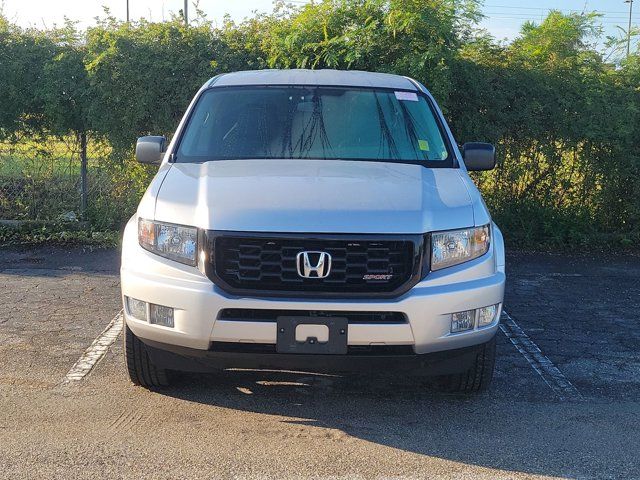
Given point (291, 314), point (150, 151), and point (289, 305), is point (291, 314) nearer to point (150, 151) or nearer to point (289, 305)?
point (289, 305)

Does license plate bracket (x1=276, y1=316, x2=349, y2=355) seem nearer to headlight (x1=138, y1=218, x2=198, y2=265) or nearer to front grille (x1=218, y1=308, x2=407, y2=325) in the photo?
front grille (x1=218, y1=308, x2=407, y2=325)

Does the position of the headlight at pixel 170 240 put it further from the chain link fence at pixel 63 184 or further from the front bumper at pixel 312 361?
the chain link fence at pixel 63 184

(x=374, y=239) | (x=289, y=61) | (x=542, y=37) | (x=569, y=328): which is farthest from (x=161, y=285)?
(x=542, y=37)

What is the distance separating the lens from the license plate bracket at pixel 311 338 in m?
4.05

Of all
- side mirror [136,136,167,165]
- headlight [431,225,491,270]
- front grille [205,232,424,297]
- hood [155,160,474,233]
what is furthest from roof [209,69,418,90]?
front grille [205,232,424,297]

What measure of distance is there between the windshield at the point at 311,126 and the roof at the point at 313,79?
0.23 feet

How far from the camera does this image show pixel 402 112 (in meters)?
5.72

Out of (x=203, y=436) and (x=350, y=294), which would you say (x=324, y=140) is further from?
(x=203, y=436)

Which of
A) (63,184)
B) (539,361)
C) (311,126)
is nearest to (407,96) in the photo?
(311,126)

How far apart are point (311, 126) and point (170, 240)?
1604 millimetres

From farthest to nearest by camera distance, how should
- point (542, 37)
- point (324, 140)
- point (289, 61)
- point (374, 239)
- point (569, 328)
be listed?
point (542, 37) → point (289, 61) → point (569, 328) → point (324, 140) → point (374, 239)

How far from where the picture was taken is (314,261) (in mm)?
4102

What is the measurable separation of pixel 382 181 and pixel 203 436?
168cm

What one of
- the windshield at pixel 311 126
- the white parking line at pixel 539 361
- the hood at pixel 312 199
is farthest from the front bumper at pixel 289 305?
the windshield at pixel 311 126
